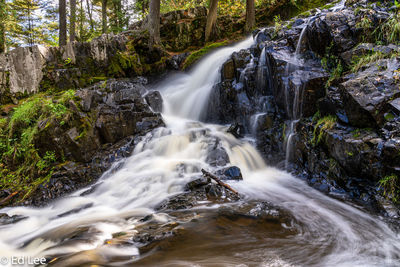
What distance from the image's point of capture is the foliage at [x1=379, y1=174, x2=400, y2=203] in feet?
11.6

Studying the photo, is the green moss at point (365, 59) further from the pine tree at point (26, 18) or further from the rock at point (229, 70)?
the pine tree at point (26, 18)

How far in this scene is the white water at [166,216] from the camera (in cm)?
261

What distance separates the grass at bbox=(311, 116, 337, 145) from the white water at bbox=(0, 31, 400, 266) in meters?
1.06

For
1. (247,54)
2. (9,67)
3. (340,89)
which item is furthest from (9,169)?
(340,89)

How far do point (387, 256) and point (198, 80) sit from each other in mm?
8135

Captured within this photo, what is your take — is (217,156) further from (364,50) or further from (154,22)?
(154,22)

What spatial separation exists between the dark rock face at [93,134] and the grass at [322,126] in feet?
14.7

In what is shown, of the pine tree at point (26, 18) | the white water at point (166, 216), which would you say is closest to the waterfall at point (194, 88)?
the white water at point (166, 216)

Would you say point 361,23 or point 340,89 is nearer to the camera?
point 340,89

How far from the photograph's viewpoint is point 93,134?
6105 mm

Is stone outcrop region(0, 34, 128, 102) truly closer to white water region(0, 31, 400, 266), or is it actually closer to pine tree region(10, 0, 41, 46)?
white water region(0, 31, 400, 266)

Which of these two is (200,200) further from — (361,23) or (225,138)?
(361,23)

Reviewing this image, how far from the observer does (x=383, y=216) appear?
134 inches

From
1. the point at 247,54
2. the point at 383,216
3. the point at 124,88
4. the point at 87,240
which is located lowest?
the point at 383,216
